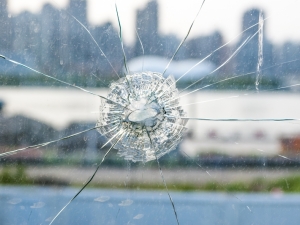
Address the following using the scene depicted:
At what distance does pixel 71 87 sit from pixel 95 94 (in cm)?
9

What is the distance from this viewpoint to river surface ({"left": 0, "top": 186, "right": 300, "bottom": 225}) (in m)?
1.61

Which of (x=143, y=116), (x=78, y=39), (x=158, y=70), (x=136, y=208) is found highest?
(x=78, y=39)

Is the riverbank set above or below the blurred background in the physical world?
below

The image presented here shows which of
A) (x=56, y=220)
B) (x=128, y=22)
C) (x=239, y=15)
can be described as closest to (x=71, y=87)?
(x=128, y=22)

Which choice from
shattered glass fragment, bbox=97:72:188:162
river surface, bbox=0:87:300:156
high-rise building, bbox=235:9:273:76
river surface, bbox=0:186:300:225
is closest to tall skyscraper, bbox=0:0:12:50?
river surface, bbox=0:87:300:156

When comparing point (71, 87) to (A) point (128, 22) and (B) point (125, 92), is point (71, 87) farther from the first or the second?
(A) point (128, 22)

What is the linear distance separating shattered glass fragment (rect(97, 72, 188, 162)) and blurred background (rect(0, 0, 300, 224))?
0.10ft

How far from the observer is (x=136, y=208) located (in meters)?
1.62

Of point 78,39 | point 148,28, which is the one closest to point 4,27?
point 78,39

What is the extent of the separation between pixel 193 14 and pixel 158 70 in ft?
0.75

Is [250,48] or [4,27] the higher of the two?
[4,27]

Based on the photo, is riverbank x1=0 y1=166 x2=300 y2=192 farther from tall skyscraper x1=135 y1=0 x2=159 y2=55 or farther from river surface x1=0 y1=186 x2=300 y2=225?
tall skyscraper x1=135 y1=0 x2=159 y2=55

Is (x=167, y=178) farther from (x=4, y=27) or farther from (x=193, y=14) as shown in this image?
(x=4, y=27)

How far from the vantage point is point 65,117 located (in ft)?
5.41
